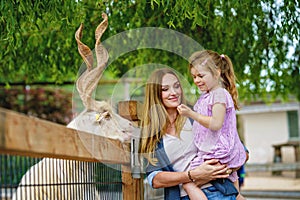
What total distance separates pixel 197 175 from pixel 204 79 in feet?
1.83

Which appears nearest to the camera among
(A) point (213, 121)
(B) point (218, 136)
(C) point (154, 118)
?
(A) point (213, 121)

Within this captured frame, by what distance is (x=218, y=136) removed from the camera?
12.7ft

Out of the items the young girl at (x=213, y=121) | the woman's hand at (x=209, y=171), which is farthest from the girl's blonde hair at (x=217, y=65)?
the woman's hand at (x=209, y=171)

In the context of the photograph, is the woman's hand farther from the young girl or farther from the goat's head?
the goat's head

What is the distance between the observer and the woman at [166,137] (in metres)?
3.99

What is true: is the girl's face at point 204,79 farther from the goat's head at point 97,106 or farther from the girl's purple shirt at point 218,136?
the goat's head at point 97,106

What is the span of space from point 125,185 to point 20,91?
48.9 ft

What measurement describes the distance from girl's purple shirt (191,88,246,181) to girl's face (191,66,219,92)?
0.04m

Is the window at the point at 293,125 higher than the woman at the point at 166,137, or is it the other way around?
the window at the point at 293,125

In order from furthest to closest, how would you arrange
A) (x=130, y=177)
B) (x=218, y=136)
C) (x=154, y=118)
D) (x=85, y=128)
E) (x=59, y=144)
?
(x=85, y=128), (x=130, y=177), (x=154, y=118), (x=218, y=136), (x=59, y=144)

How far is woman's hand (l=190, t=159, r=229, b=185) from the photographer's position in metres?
3.83

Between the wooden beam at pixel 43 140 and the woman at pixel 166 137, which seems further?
the woman at pixel 166 137

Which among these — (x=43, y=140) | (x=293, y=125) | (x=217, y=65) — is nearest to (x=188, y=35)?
(x=217, y=65)

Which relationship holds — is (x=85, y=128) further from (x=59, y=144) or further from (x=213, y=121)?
(x=59, y=144)
